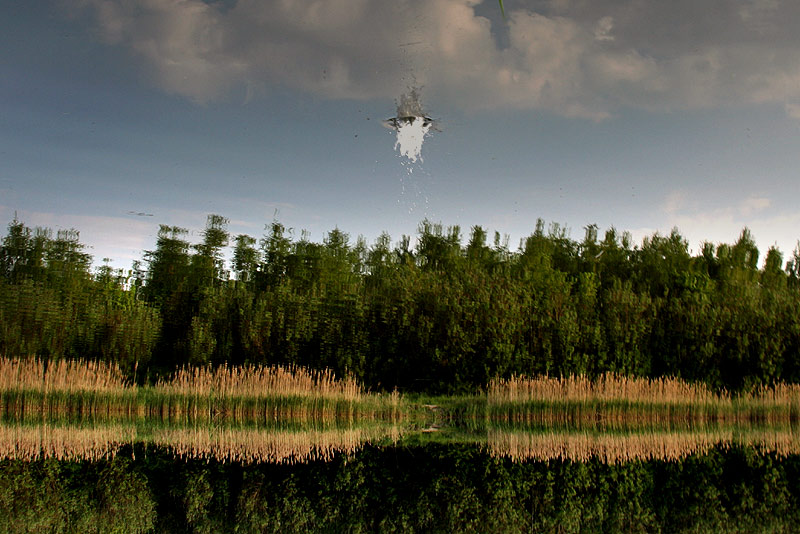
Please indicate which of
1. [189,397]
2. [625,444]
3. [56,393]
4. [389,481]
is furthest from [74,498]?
[625,444]

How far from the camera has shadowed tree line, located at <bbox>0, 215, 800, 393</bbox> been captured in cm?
2880

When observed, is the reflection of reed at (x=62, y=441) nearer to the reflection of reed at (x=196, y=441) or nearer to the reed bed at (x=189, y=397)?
the reflection of reed at (x=196, y=441)

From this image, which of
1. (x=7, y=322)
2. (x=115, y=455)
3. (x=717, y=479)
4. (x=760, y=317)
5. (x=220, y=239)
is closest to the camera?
(x=717, y=479)

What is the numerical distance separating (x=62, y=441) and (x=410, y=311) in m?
17.1

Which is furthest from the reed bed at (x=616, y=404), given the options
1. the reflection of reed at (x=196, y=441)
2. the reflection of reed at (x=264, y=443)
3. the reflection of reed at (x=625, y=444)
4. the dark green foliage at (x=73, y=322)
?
the dark green foliage at (x=73, y=322)

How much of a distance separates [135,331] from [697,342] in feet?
84.7

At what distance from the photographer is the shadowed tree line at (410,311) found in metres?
28.8

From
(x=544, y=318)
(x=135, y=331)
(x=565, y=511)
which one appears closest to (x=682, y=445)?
(x=565, y=511)

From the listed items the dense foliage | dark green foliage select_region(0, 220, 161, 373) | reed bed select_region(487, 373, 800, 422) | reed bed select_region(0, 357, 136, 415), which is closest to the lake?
the dense foliage

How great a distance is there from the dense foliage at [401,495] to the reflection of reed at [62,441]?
0.67 m

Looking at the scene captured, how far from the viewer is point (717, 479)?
11.8 meters

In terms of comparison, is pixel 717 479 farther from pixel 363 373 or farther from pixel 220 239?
pixel 220 239

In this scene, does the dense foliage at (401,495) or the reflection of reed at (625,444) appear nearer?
the dense foliage at (401,495)

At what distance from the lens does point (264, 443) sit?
15.1m
